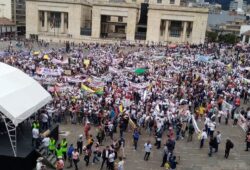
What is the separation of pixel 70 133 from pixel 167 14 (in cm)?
6168

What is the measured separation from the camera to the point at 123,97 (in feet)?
87.5

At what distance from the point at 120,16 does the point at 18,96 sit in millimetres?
68259

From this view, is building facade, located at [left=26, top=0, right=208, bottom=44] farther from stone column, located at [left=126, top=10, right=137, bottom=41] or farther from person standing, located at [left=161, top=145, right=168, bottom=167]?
person standing, located at [left=161, top=145, right=168, bottom=167]

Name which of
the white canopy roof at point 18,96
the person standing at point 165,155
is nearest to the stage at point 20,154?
the white canopy roof at point 18,96

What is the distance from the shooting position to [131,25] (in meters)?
81.5

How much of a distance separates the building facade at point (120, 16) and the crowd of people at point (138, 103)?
39543 millimetres

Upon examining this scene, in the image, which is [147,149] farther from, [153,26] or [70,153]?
[153,26]

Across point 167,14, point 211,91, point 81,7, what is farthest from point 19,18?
point 211,91

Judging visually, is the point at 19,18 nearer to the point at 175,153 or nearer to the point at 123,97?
the point at 123,97

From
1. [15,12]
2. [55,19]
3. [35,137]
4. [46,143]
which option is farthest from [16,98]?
[15,12]

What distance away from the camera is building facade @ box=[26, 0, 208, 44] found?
7981 cm

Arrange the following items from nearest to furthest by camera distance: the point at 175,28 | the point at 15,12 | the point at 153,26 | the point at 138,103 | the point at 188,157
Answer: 1. the point at 188,157
2. the point at 138,103
3. the point at 153,26
4. the point at 175,28
5. the point at 15,12

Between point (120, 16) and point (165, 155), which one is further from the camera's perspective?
point (120, 16)

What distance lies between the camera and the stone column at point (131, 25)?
266 ft
